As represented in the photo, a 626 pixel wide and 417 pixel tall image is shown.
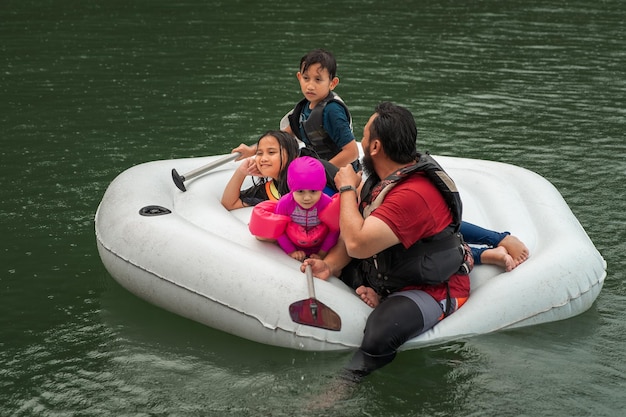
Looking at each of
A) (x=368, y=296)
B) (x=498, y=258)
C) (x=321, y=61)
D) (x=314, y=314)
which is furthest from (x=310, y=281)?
(x=321, y=61)

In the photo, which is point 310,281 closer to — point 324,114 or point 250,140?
point 324,114

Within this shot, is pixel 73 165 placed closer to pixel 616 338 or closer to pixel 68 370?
pixel 68 370

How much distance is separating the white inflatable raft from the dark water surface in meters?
0.10

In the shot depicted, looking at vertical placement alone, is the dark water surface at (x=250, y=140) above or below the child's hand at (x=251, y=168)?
below

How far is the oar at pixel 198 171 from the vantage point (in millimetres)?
4988

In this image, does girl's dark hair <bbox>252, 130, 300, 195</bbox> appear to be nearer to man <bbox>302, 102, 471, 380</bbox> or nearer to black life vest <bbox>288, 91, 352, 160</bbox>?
black life vest <bbox>288, 91, 352, 160</bbox>

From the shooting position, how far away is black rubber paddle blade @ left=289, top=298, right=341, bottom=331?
155 inches

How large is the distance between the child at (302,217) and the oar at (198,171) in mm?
836

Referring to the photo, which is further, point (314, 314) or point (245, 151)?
point (245, 151)

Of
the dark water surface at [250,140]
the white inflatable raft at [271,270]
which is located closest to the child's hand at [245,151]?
the white inflatable raft at [271,270]

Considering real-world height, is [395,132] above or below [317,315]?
above

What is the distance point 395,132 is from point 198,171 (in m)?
1.59

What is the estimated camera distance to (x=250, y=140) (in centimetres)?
743

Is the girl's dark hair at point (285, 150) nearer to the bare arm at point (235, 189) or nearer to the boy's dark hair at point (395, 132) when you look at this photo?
the bare arm at point (235, 189)
